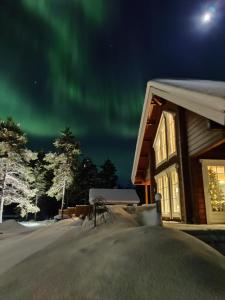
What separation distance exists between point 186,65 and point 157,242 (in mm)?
17963

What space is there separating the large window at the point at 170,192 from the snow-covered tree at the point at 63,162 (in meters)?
24.1

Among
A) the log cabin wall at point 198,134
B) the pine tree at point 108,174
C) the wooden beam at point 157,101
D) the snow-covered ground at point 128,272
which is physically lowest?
the snow-covered ground at point 128,272

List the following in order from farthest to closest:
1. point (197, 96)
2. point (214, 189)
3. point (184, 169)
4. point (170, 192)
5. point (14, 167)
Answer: point (14, 167), point (170, 192), point (214, 189), point (184, 169), point (197, 96)

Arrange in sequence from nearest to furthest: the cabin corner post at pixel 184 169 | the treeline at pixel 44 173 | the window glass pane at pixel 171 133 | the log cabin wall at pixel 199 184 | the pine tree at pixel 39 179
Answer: the log cabin wall at pixel 199 184
the cabin corner post at pixel 184 169
the window glass pane at pixel 171 133
the treeline at pixel 44 173
the pine tree at pixel 39 179

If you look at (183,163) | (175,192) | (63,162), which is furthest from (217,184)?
(63,162)

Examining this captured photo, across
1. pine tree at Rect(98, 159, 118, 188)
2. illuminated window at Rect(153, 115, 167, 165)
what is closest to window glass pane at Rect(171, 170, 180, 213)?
illuminated window at Rect(153, 115, 167, 165)

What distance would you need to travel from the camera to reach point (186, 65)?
64.8 ft

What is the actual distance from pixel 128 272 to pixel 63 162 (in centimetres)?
3320

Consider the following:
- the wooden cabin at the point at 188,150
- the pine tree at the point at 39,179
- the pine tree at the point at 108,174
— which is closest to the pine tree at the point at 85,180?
the pine tree at the point at 108,174

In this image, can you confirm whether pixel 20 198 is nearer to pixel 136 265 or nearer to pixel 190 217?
pixel 190 217

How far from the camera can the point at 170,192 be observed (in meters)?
11.4

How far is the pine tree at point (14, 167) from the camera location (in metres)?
24.5

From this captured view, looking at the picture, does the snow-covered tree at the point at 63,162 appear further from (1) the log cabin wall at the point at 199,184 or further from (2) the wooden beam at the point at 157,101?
(1) the log cabin wall at the point at 199,184

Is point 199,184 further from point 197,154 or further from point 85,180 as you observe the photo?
point 85,180
